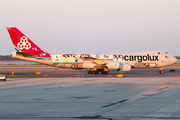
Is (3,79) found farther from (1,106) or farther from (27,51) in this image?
(1,106)

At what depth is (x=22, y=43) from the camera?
161 ft

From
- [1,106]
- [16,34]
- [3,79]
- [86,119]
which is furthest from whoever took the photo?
[16,34]

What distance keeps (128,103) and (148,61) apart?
36.4 metres

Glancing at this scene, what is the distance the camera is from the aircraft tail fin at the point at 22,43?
160 ft

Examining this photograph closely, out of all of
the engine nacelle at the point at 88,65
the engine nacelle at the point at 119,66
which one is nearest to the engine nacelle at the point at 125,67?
the engine nacelle at the point at 119,66

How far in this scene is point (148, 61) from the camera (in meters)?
50.5

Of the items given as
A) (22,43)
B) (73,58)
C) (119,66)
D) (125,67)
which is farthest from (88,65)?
(22,43)

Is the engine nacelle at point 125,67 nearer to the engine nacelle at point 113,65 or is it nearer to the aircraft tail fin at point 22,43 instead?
the engine nacelle at point 113,65

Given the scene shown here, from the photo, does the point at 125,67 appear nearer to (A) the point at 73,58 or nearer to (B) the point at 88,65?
(B) the point at 88,65

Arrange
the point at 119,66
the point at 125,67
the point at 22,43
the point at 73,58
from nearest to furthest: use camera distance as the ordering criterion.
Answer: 1. the point at 125,67
2. the point at 119,66
3. the point at 22,43
4. the point at 73,58

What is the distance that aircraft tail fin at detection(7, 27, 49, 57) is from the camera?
48.8 m

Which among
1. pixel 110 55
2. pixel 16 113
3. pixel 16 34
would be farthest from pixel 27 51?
pixel 16 113

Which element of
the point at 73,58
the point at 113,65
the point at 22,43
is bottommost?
the point at 113,65

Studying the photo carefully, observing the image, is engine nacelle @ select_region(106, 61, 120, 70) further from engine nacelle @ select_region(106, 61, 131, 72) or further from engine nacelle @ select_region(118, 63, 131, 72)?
engine nacelle @ select_region(118, 63, 131, 72)
